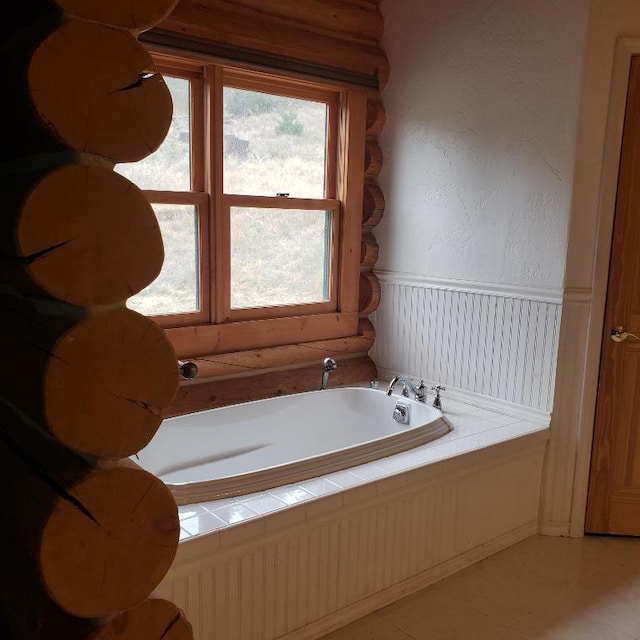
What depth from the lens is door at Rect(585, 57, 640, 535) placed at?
110 inches

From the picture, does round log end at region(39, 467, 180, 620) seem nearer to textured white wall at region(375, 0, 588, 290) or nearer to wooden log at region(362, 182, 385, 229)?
textured white wall at region(375, 0, 588, 290)

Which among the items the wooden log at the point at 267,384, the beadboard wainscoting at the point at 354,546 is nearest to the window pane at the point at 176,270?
the wooden log at the point at 267,384

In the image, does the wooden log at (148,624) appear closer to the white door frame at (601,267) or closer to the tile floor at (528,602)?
the tile floor at (528,602)

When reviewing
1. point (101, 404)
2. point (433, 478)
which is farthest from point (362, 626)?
point (101, 404)

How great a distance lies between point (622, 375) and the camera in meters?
2.91

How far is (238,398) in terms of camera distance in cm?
319

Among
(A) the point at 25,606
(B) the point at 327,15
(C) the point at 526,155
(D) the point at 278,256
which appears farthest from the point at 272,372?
(A) the point at 25,606

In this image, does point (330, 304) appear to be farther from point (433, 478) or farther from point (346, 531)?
point (346, 531)

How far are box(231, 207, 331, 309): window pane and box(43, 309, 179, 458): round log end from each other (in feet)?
7.25

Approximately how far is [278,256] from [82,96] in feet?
8.12

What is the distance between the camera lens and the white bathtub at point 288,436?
2510mm

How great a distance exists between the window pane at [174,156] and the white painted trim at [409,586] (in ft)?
6.17

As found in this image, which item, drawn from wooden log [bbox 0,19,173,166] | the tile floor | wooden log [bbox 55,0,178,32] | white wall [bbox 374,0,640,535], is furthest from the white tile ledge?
wooden log [bbox 55,0,178,32]

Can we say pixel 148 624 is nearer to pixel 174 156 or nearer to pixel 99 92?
pixel 99 92
